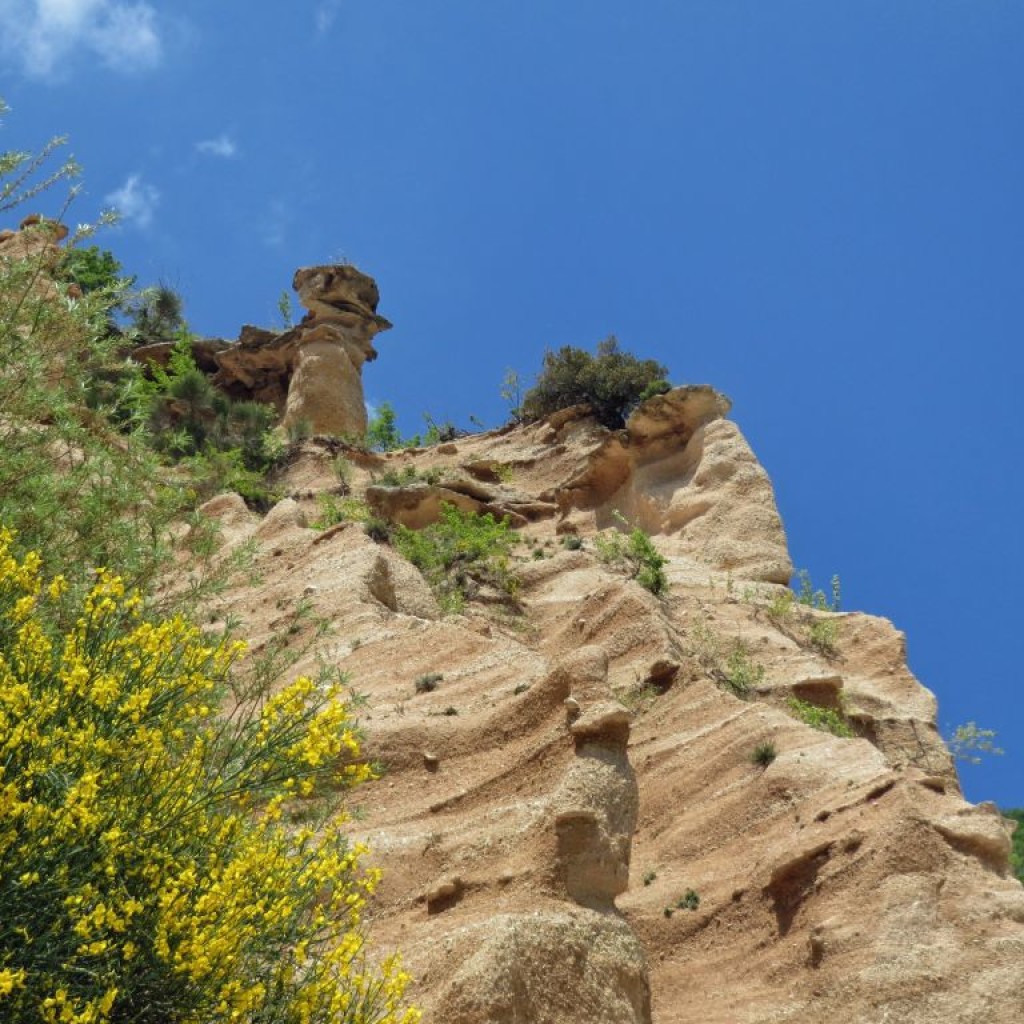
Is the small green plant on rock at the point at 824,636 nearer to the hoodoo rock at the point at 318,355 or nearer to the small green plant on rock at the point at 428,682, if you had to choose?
the small green plant on rock at the point at 428,682

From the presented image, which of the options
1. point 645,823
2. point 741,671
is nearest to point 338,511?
point 741,671

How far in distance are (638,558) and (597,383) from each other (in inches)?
466

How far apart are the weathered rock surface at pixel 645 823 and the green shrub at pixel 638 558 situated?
2.64ft

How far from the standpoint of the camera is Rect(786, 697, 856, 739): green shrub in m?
16.3

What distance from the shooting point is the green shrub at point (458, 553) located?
71.6 feet

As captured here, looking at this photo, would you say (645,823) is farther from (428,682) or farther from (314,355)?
(314,355)

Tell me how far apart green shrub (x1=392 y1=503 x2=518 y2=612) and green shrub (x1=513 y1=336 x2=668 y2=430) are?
8.89 meters

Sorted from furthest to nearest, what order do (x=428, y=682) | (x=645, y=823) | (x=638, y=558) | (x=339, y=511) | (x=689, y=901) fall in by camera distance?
(x=339, y=511) < (x=638, y=558) < (x=645, y=823) < (x=428, y=682) < (x=689, y=901)

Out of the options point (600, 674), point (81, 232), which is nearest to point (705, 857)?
point (600, 674)

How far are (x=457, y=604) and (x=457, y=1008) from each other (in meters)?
12.5

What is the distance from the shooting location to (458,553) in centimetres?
2311

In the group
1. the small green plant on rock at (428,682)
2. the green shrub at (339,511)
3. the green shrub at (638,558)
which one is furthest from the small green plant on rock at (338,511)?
the small green plant on rock at (428,682)

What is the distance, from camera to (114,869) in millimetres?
5801

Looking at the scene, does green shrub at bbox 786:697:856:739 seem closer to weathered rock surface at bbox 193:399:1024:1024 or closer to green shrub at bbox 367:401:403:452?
weathered rock surface at bbox 193:399:1024:1024
